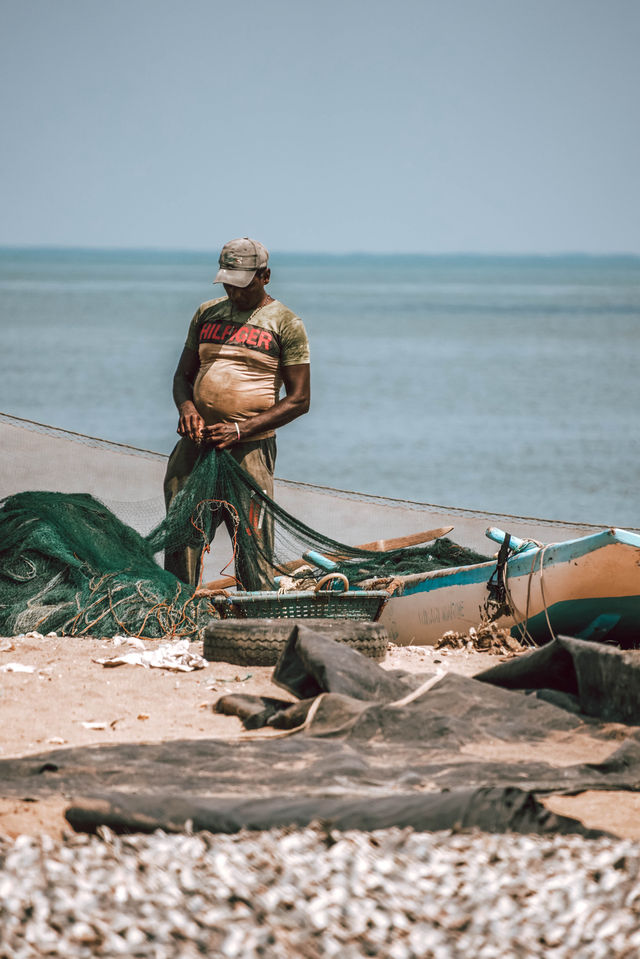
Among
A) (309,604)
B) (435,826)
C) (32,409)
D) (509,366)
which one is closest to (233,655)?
(309,604)

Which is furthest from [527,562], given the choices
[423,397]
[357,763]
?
[423,397]

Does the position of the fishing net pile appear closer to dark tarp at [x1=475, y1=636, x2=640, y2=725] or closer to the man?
the man

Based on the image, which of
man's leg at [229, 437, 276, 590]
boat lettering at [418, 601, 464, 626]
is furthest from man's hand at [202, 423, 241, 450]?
boat lettering at [418, 601, 464, 626]

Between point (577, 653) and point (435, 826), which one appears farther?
point (577, 653)

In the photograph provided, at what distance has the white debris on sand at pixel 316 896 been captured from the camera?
7.79 ft

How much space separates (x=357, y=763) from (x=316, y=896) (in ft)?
3.21

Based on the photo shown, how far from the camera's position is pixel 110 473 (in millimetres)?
7789

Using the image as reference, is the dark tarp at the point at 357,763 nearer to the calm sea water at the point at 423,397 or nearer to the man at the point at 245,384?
the man at the point at 245,384

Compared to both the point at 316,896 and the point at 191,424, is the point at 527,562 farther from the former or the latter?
the point at 316,896

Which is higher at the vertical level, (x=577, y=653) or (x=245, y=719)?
(x=577, y=653)

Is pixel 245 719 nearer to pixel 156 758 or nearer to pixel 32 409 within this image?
pixel 156 758

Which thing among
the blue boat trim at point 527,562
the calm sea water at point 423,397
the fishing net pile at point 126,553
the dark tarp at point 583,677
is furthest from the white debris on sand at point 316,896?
the calm sea water at point 423,397

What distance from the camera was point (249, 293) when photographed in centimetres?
602

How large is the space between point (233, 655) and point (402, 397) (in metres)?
24.5
